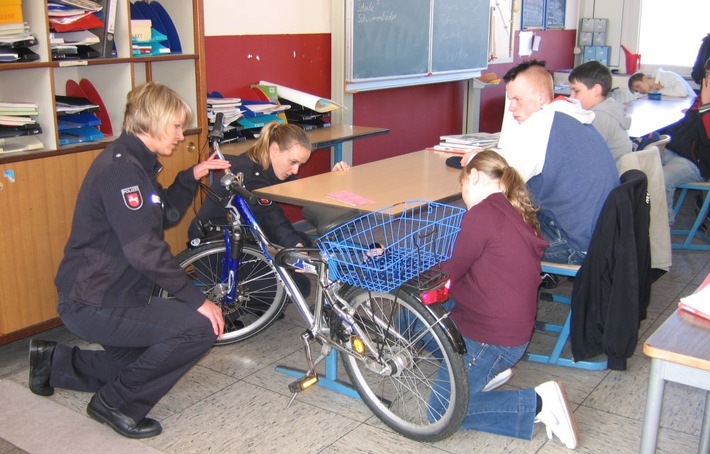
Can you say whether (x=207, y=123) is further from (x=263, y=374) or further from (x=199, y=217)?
(x=263, y=374)

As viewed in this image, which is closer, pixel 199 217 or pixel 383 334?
pixel 383 334

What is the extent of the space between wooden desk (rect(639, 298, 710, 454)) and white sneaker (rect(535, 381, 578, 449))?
0.81 m

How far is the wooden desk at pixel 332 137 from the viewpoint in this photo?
3914mm

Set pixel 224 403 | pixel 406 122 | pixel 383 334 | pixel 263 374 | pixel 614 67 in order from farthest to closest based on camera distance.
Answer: pixel 614 67 < pixel 406 122 < pixel 263 374 < pixel 224 403 < pixel 383 334

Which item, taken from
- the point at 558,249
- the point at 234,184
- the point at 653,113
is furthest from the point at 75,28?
the point at 653,113

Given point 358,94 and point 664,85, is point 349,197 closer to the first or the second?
point 358,94

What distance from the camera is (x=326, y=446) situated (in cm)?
256

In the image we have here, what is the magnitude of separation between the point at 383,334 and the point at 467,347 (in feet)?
0.93

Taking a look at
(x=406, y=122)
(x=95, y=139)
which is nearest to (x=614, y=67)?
(x=406, y=122)

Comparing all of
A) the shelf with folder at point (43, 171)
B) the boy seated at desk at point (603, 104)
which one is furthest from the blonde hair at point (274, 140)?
the boy seated at desk at point (603, 104)

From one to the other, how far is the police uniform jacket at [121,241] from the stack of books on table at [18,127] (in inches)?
25.2

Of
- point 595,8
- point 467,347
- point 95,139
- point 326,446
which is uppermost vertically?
point 595,8

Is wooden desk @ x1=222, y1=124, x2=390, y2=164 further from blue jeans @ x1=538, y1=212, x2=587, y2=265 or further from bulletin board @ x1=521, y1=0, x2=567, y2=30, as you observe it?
bulletin board @ x1=521, y1=0, x2=567, y2=30

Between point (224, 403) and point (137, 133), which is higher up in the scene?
point (137, 133)
